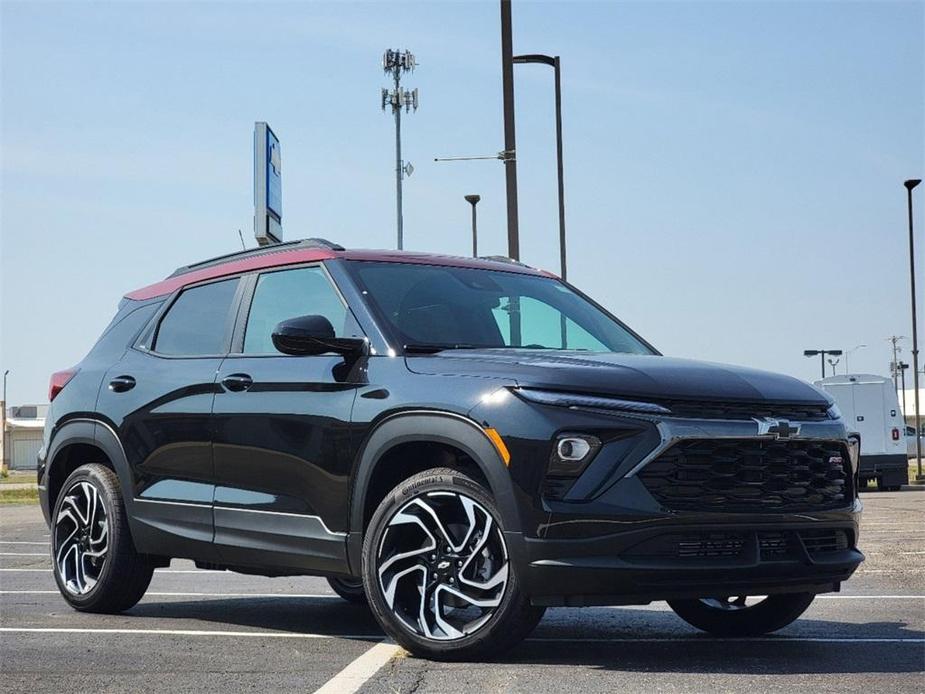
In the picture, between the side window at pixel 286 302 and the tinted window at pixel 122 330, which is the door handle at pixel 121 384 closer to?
the tinted window at pixel 122 330

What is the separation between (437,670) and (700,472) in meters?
1.32

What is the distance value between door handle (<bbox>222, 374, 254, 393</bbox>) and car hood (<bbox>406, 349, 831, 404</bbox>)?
112 centimetres

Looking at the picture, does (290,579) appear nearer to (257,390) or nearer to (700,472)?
(257,390)

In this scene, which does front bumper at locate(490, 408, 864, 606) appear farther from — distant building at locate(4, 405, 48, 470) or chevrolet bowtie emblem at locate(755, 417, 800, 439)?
distant building at locate(4, 405, 48, 470)

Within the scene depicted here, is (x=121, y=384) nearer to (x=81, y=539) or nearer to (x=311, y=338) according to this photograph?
(x=81, y=539)

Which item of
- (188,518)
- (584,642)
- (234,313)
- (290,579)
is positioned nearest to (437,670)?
(584,642)

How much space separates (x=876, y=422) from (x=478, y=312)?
25.8 m

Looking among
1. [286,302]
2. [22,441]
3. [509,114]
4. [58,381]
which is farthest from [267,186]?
[22,441]

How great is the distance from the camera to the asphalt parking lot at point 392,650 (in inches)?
220

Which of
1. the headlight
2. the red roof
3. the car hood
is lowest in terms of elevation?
the headlight

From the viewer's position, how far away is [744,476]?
5.94 metres

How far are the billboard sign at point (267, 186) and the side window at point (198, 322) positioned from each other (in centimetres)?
1405

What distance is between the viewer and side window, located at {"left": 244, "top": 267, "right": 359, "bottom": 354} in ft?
23.5

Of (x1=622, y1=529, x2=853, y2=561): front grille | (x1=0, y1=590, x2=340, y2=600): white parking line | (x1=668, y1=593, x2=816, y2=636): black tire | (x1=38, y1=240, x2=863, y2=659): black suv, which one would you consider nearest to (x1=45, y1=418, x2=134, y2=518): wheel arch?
(x1=38, y1=240, x2=863, y2=659): black suv
